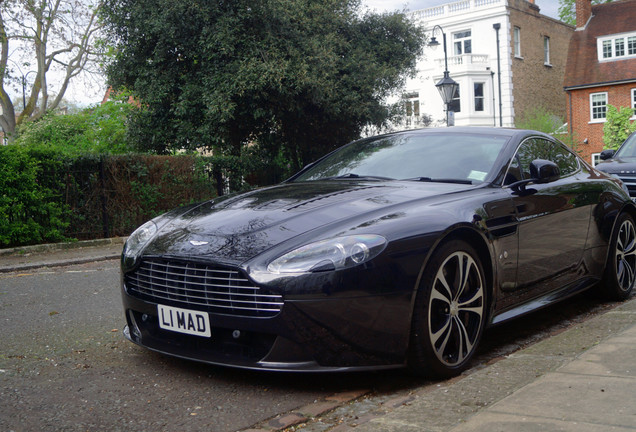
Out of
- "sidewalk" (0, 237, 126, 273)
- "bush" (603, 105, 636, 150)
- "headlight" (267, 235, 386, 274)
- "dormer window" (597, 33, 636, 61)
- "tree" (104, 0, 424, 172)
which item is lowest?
"sidewalk" (0, 237, 126, 273)

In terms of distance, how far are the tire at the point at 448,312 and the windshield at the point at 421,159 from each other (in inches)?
33.3

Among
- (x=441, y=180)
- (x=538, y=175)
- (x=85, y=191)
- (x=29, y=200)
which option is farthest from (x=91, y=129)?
(x=538, y=175)

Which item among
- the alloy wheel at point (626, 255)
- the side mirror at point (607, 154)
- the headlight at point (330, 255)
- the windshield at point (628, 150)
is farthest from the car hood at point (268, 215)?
the windshield at point (628, 150)

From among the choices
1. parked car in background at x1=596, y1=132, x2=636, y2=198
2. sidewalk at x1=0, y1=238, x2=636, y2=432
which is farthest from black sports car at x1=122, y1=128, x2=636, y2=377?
parked car in background at x1=596, y1=132, x2=636, y2=198

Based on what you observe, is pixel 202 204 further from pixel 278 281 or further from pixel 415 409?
pixel 415 409

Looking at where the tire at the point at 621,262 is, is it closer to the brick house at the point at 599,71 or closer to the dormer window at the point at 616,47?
the brick house at the point at 599,71

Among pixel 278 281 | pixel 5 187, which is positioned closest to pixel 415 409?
pixel 278 281

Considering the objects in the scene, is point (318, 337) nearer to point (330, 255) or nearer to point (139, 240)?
point (330, 255)

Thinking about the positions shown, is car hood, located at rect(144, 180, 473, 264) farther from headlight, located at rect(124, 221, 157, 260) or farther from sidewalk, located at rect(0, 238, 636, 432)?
sidewalk, located at rect(0, 238, 636, 432)

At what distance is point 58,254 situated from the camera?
482 inches

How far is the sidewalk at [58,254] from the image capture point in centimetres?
1070

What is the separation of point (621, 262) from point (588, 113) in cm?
3973

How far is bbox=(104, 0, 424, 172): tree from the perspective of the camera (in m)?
18.6

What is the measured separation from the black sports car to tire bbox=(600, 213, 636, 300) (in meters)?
0.77
